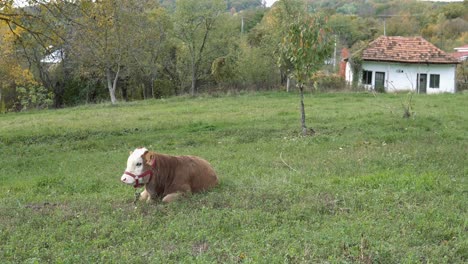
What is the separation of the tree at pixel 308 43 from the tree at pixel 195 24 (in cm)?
1813

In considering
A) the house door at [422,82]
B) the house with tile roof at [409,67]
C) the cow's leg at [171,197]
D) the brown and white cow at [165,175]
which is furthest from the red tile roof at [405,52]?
the cow's leg at [171,197]

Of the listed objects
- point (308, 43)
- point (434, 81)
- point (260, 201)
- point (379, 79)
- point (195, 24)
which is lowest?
point (260, 201)

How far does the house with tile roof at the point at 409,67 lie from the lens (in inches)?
1484

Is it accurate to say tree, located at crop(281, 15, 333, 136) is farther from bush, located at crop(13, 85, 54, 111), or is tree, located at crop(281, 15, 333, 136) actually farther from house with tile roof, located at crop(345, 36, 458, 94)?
house with tile roof, located at crop(345, 36, 458, 94)

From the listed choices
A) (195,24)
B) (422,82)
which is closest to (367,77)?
(422,82)

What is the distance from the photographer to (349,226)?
5.74 m

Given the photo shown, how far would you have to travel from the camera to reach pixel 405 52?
126ft

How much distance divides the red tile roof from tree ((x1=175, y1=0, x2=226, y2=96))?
12.9 metres

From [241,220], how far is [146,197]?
1.78 metres

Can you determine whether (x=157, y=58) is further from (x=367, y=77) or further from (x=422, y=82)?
(x=422, y=82)

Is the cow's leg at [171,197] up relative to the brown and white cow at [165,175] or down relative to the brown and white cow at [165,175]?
down

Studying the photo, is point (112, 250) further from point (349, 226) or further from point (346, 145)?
point (346, 145)

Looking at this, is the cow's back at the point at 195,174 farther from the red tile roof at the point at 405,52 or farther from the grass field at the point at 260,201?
the red tile roof at the point at 405,52

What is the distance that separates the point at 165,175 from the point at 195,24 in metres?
26.4
